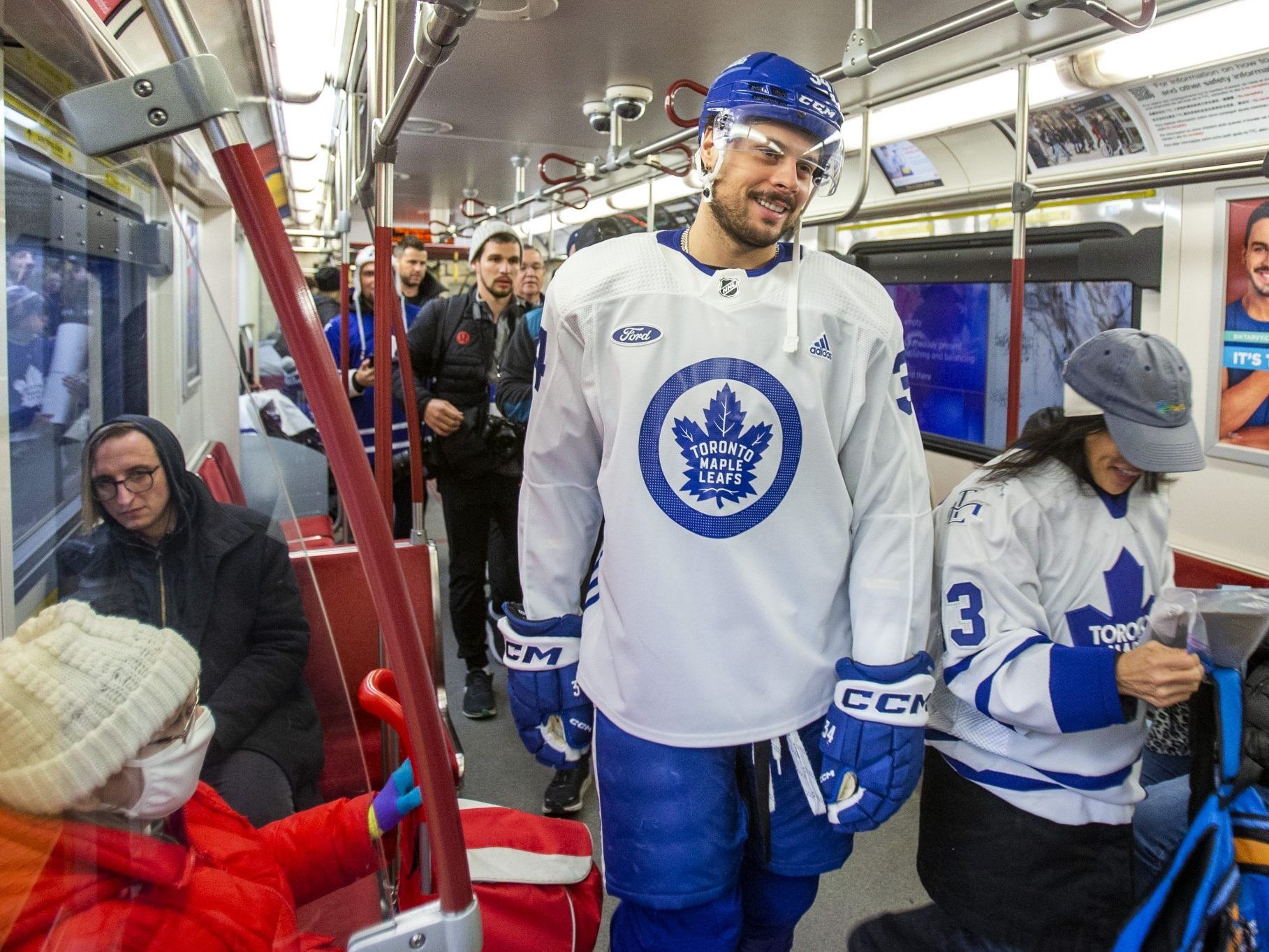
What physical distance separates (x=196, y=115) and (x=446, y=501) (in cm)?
309

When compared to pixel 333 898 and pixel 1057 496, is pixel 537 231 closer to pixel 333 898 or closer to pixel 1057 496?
pixel 1057 496

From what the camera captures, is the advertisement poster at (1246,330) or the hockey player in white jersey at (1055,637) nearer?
the hockey player in white jersey at (1055,637)

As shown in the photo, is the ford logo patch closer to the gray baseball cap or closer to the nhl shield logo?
the nhl shield logo

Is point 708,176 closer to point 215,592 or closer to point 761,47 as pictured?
point 215,592

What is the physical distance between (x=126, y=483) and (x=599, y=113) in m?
4.00

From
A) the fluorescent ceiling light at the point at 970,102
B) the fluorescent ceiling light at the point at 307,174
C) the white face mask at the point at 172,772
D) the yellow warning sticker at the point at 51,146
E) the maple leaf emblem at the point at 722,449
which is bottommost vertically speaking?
the white face mask at the point at 172,772

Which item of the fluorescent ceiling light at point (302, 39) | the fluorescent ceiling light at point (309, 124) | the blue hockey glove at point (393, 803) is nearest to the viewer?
the blue hockey glove at point (393, 803)

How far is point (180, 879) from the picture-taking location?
0.66m

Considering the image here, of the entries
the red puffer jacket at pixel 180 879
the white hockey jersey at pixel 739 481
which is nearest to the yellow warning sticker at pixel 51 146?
the red puffer jacket at pixel 180 879

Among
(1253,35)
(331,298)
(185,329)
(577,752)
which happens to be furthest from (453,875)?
(331,298)

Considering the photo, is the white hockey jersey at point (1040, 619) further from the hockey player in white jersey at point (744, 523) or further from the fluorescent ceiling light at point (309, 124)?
the fluorescent ceiling light at point (309, 124)

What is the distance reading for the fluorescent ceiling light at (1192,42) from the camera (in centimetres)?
251

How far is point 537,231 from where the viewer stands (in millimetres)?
11906

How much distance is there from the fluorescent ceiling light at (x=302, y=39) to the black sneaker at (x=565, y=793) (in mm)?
2300
